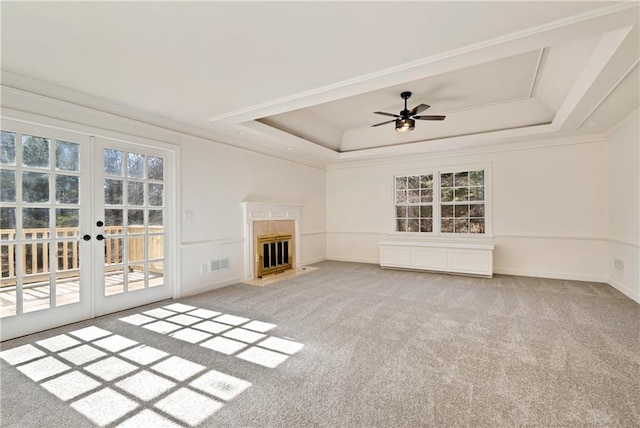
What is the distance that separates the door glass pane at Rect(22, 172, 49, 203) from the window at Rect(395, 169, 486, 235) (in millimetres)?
5909

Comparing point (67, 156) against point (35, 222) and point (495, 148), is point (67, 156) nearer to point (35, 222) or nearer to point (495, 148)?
point (35, 222)

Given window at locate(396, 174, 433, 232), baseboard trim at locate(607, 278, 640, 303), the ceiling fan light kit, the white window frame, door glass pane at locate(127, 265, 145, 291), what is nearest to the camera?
door glass pane at locate(127, 265, 145, 291)

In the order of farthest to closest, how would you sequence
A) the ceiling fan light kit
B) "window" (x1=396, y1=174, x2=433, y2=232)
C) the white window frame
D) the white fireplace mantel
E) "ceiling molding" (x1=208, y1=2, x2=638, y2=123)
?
"window" (x1=396, y1=174, x2=433, y2=232), the white window frame, the white fireplace mantel, the ceiling fan light kit, "ceiling molding" (x1=208, y1=2, x2=638, y2=123)

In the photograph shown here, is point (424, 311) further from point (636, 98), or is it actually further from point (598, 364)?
point (636, 98)

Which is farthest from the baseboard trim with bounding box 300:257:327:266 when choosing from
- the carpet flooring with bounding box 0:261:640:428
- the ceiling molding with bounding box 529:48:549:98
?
the ceiling molding with bounding box 529:48:549:98

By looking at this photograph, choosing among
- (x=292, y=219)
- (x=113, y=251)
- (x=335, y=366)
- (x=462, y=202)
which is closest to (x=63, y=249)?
(x=113, y=251)

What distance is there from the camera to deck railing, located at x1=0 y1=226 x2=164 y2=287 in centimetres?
283

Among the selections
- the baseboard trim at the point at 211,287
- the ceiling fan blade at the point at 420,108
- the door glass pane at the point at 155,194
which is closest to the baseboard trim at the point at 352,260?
the baseboard trim at the point at 211,287

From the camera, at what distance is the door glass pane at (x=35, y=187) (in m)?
2.94

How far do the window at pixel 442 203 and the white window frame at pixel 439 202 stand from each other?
2cm

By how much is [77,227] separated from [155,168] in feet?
3.87

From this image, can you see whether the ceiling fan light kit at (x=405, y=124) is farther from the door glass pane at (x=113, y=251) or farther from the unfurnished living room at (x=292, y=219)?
the door glass pane at (x=113, y=251)

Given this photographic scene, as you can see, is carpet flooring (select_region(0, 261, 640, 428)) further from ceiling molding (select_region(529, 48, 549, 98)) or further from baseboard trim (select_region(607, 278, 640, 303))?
ceiling molding (select_region(529, 48, 549, 98))

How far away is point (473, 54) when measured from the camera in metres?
2.52
